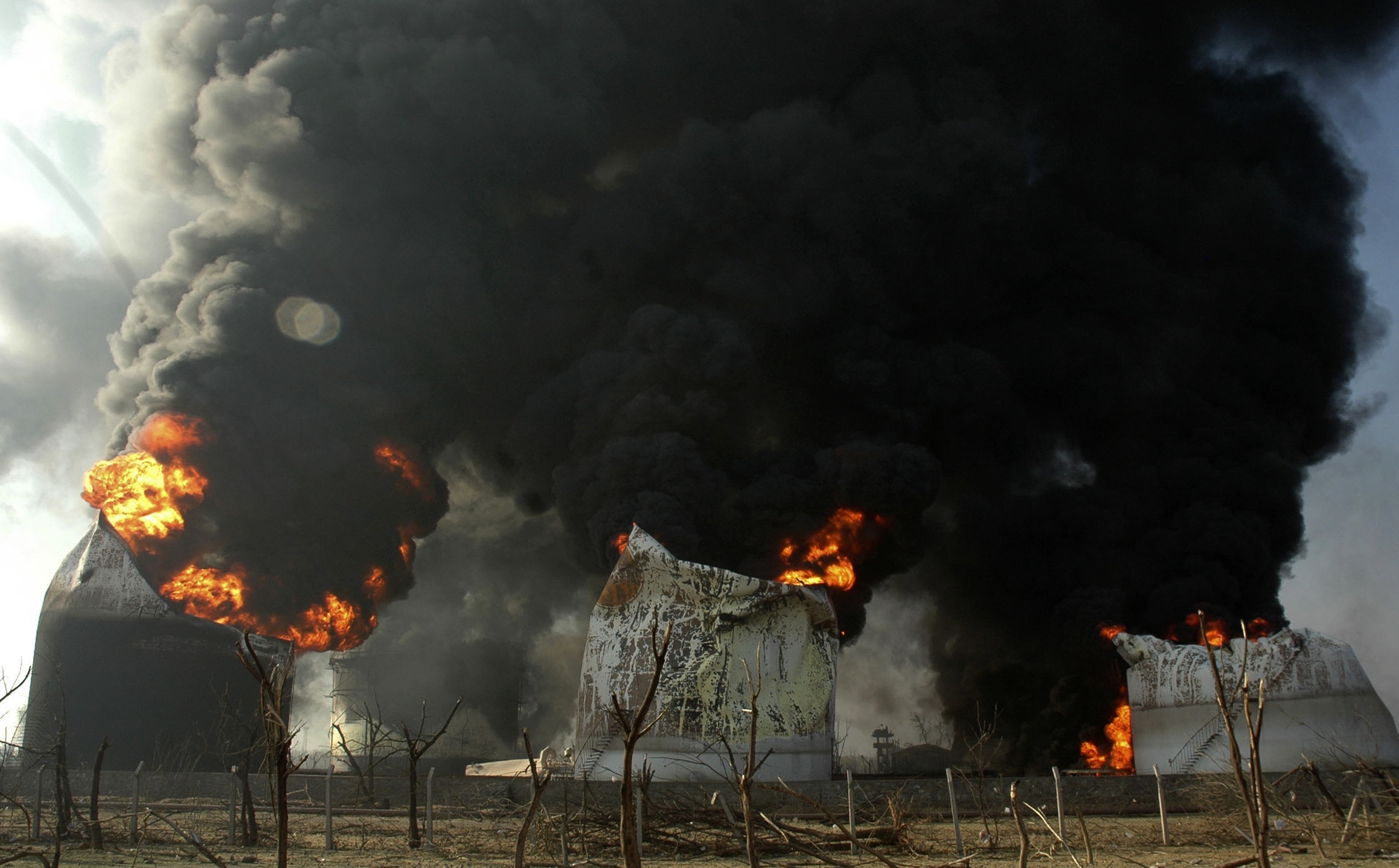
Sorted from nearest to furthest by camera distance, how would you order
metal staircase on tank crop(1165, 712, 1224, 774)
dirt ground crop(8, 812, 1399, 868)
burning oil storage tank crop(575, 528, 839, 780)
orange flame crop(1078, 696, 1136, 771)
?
dirt ground crop(8, 812, 1399, 868) < burning oil storage tank crop(575, 528, 839, 780) < metal staircase on tank crop(1165, 712, 1224, 774) < orange flame crop(1078, 696, 1136, 771)

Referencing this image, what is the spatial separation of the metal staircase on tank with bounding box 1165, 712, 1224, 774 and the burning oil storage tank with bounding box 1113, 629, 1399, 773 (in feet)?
0.10

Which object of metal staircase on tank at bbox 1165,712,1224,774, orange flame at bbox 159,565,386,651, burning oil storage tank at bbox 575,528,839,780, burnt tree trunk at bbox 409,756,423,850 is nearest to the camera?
burnt tree trunk at bbox 409,756,423,850

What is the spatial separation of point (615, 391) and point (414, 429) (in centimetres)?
1143

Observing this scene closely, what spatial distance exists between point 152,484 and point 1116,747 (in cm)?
4094

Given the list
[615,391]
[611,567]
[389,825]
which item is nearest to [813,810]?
Answer: [389,825]

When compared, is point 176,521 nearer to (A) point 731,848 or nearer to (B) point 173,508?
(B) point 173,508

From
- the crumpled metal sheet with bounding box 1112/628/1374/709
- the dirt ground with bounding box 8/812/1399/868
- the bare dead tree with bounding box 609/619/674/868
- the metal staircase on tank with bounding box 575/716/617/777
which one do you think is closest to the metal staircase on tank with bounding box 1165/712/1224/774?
the crumpled metal sheet with bounding box 1112/628/1374/709

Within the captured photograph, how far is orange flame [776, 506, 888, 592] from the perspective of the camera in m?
40.2

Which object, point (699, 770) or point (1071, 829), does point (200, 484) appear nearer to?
point (699, 770)

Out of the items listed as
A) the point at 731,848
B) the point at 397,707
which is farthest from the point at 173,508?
the point at 731,848

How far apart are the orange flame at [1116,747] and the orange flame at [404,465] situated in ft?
104

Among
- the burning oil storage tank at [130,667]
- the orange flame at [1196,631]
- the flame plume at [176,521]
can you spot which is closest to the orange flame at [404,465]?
the flame plume at [176,521]

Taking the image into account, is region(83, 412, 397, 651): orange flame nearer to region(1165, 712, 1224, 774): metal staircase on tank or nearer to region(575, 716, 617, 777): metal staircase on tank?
region(575, 716, 617, 777): metal staircase on tank

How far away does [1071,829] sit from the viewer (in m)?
21.7
